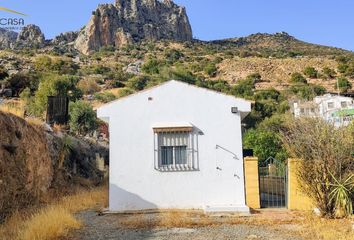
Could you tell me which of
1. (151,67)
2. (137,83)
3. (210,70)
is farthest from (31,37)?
(137,83)

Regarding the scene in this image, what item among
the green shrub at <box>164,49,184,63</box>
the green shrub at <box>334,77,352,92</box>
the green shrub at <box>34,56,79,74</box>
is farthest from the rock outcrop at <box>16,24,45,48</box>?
the green shrub at <box>334,77,352,92</box>

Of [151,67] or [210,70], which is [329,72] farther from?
[151,67]

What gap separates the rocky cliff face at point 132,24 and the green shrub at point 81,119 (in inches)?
2377

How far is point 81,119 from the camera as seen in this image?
2814cm

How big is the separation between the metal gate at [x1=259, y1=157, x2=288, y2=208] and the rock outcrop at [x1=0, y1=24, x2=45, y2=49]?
238 ft

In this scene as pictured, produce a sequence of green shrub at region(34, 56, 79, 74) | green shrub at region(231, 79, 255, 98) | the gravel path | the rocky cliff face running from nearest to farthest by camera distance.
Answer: the gravel path → green shrub at region(231, 79, 255, 98) → green shrub at region(34, 56, 79, 74) → the rocky cliff face

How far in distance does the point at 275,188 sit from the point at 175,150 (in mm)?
4885

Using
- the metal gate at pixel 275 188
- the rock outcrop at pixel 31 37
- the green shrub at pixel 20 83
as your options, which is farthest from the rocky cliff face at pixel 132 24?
the metal gate at pixel 275 188

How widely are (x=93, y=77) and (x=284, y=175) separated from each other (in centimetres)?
4572

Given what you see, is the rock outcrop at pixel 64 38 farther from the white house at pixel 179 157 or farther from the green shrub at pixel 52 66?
the white house at pixel 179 157

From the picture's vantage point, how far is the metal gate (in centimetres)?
1393

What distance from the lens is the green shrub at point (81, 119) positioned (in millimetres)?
27609

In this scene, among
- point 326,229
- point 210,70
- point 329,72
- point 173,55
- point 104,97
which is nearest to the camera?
point 326,229

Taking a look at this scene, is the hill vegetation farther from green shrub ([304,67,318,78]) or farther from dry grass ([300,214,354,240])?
dry grass ([300,214,354,240])
